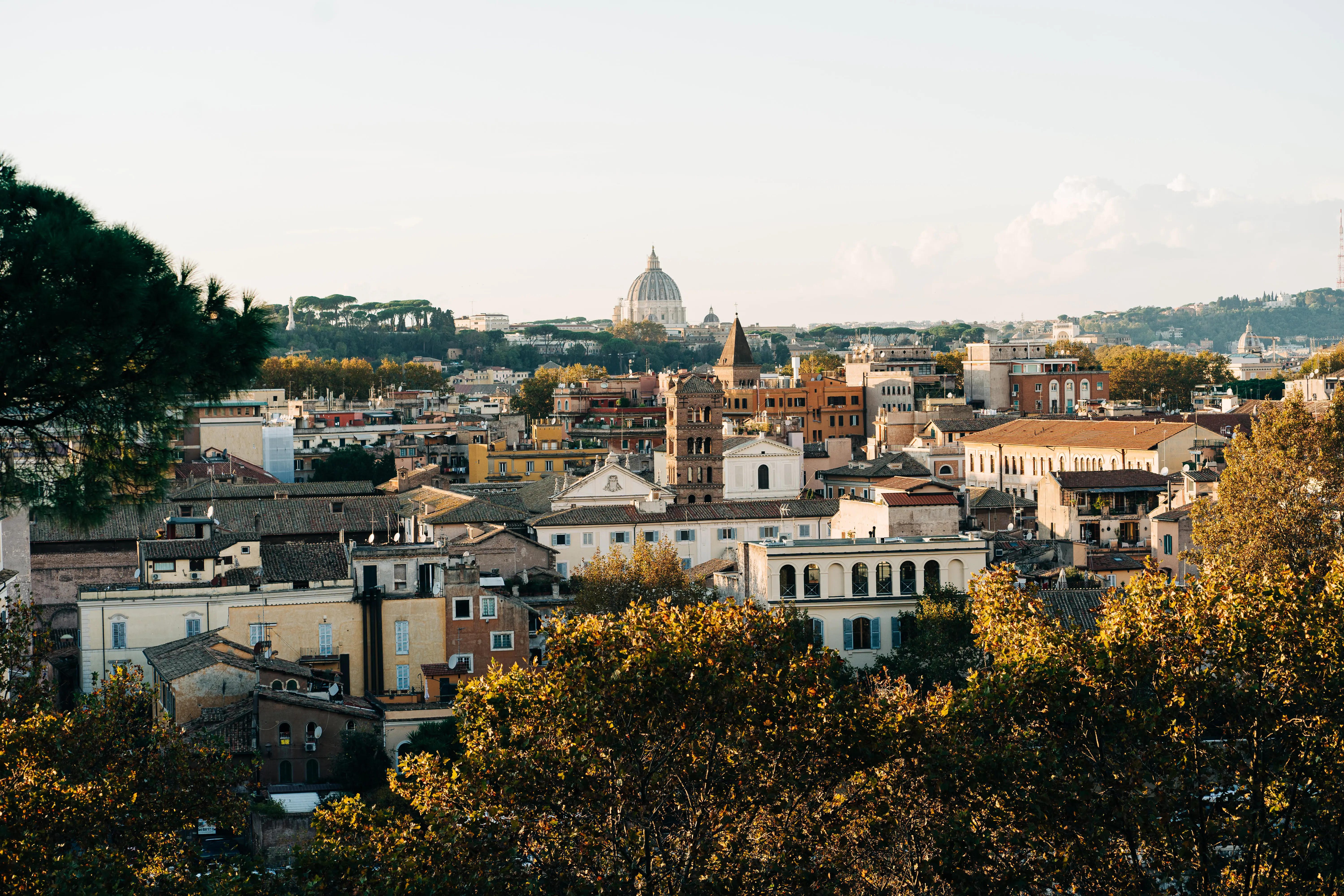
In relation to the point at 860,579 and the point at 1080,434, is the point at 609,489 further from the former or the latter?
the point at 1080,434

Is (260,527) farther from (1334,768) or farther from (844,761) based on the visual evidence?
(1334,768)

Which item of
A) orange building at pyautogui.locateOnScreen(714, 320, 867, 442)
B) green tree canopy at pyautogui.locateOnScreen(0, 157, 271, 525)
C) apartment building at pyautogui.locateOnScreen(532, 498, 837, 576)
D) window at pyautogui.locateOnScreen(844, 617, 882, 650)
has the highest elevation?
green tree canopy at pyautogui.locateOnScreen(0, 157, 271, 525)

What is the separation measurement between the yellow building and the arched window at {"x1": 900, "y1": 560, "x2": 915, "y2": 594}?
3251cm

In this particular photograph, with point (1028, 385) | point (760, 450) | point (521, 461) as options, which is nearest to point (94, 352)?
point (760, 450)

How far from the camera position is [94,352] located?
11.3 metres

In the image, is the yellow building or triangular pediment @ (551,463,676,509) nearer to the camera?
triangular pediment @ (551,463,676,509)

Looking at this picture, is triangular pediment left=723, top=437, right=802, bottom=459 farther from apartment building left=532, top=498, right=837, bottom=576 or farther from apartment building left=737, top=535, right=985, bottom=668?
apartment building left=737, top=535, right=985, bottom=668

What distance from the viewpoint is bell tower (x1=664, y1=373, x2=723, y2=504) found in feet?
179

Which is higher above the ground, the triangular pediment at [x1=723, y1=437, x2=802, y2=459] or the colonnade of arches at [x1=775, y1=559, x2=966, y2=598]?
the triangular pediment at [x1=723, y1=437, x2=802, y2=459]

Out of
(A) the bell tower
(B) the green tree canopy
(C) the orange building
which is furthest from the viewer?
(C) the orange building

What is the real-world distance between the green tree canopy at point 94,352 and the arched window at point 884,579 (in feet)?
72.7

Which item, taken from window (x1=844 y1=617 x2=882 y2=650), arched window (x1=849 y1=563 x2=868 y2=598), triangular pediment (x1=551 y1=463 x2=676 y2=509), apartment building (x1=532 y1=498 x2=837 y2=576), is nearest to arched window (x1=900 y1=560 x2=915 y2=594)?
arched window (x1=849 y1=563 x2=868 y2=598)

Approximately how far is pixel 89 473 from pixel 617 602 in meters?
24.2

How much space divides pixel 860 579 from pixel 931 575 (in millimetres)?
1517
